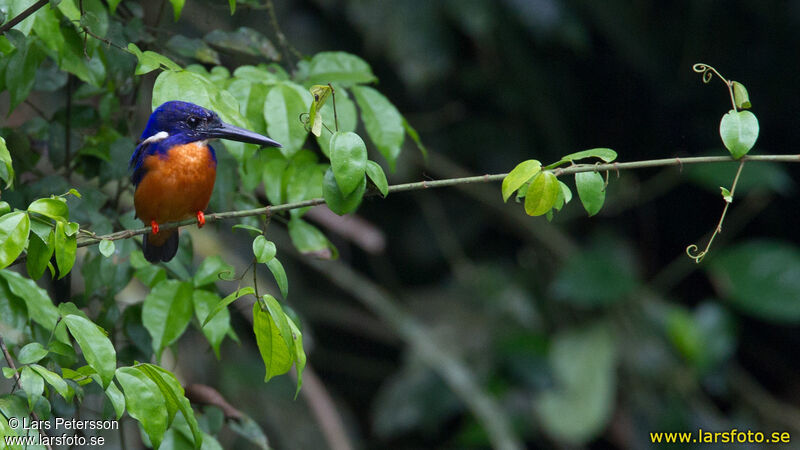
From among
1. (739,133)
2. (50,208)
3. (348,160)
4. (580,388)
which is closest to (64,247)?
(50,208)

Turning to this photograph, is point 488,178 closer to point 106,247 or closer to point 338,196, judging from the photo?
point 338,196

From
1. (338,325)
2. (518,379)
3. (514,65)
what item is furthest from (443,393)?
(514,65)

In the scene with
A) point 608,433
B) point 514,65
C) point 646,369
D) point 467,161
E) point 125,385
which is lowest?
point 608,433

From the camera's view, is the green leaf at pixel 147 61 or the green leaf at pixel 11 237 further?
the green leaf at pixel 147 61

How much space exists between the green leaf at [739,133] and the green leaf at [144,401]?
1063 millimetres

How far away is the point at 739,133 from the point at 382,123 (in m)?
0.83

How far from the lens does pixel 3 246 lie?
4.12ft

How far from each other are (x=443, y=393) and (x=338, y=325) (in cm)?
94

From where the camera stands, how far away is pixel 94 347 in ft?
4.27

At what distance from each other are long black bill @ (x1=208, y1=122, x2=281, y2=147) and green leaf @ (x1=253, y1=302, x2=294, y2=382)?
0.46m

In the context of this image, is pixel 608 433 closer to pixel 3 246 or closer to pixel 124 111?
pixel 124 111

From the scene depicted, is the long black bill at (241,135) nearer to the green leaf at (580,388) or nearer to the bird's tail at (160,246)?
the bird's tail at (160,246)

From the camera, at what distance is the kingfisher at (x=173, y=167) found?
6.71 ft

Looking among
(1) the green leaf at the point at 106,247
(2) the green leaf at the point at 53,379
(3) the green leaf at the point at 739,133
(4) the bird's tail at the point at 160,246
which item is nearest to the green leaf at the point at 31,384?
(2) the green leaf at the point at 53,379
